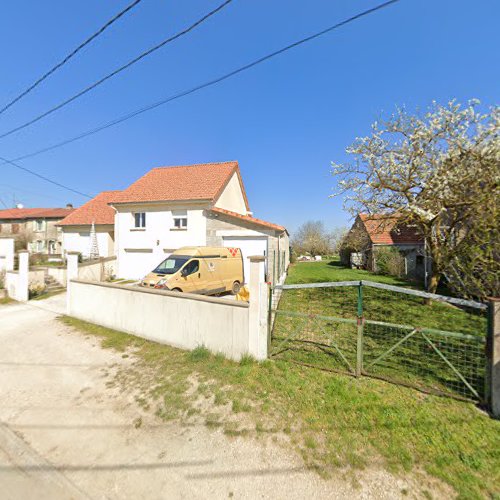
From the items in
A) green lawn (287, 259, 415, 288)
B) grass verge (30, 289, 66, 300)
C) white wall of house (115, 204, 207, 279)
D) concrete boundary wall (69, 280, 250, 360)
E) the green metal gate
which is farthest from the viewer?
green lawn (287, 259, 415, 288)

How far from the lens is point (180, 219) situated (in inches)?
585

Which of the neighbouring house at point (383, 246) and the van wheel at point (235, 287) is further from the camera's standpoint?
the neighbouring house at point (383, 246)

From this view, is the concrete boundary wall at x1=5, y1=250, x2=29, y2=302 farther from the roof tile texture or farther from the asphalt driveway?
the asphalt driveway

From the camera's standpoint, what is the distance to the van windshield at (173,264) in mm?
9414

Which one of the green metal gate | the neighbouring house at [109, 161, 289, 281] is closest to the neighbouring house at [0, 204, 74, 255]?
the neighbouring house at [109, 161, 289, 281]

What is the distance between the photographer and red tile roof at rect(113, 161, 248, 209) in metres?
14.8

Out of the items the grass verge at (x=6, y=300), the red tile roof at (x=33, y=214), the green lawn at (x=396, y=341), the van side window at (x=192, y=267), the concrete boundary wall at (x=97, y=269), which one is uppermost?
the red tile roof at (x=33, y=214)

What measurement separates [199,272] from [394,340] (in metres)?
6.79

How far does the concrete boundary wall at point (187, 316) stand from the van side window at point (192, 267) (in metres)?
2.75

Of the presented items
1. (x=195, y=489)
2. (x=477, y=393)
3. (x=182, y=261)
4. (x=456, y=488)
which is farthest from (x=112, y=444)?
(x=182, y=261)

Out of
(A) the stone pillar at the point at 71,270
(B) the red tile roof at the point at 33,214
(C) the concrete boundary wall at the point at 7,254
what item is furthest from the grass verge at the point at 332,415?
(B) the red tile roof at the point at 33,214

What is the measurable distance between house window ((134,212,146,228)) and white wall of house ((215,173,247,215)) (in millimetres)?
4663

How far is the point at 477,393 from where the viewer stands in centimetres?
360

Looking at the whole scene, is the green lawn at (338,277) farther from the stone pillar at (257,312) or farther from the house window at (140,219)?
the stone pillar at (257,312)
